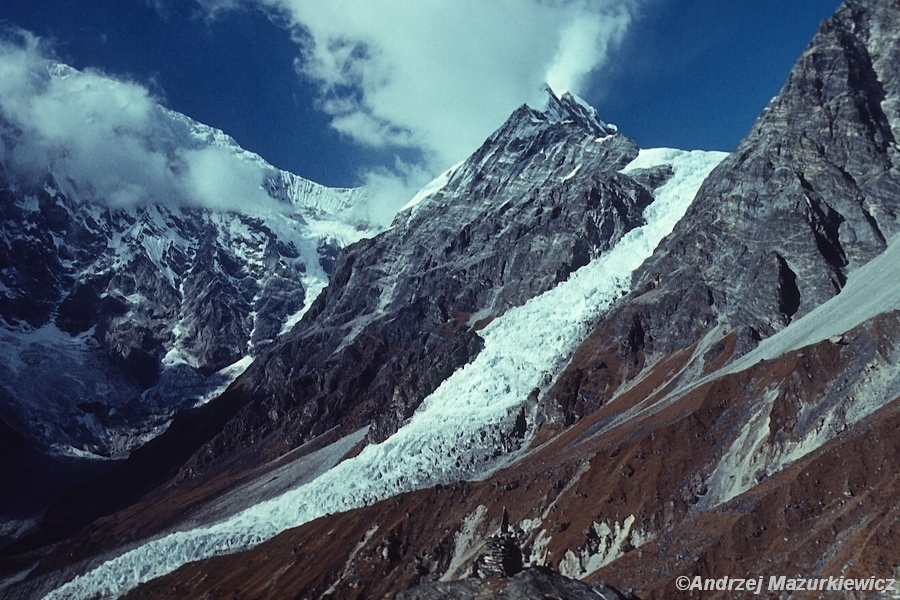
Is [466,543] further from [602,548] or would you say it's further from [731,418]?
[731,418]

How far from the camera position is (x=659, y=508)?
294ft

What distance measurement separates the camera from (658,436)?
335ft

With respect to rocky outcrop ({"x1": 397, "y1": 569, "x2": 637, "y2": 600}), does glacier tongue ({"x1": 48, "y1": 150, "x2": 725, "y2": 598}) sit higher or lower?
higher

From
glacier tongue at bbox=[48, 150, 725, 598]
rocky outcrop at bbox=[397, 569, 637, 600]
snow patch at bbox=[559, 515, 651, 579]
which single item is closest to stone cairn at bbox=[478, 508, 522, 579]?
rocky outcrop at bbox=[397, 569, 637, 600]

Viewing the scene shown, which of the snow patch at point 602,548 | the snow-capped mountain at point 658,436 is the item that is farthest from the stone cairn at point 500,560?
the snow patch at point 602,548

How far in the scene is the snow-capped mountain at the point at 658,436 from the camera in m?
70.4

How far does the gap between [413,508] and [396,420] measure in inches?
1904

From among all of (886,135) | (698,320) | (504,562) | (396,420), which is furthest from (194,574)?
(886,135)

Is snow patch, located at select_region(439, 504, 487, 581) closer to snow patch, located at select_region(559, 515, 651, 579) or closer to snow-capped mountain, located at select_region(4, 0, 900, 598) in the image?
snow-capped mountain, located at select_region(4, 0, 900, 598)

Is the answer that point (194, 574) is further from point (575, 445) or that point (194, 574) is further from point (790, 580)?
point (790, 580)

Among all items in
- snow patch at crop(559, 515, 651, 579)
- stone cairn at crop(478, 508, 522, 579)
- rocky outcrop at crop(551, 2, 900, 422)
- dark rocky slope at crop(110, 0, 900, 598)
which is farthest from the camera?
rocky outcrop at crop(551, 2, 900, 422)

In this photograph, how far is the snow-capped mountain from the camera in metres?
70.4

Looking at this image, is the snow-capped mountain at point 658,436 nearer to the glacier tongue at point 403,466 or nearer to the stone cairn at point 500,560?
the stone cairn at point 500,560

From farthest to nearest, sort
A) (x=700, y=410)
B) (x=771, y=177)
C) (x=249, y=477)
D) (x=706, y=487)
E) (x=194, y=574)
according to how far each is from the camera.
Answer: (x=249, y=477)
(x=771, y=177)
(x=194, y=574)
(x=700, y=410)
(x=706, y=487)
